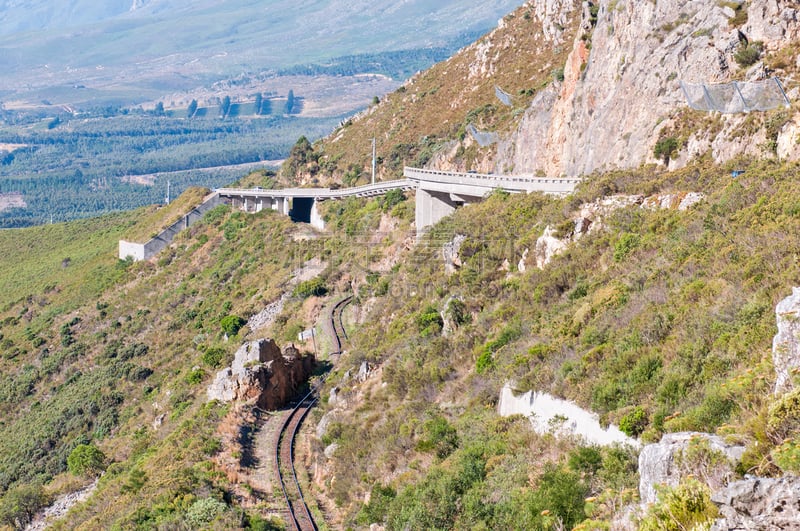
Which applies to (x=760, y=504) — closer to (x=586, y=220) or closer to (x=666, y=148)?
(x=586, y=220)

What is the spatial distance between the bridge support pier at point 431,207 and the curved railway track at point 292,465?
12.2m

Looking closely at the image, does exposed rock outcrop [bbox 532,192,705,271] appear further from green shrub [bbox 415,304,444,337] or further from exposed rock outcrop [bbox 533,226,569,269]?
green shrub [bbox 415,304,444,337]

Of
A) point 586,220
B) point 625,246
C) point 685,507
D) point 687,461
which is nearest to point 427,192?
point 586,220

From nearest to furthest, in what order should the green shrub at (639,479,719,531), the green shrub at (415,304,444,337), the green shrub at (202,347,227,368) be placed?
1. the green shrub at (639,479,719,531)
2. the green shrub at (415,304,444,337)
3. the green shrub at (202,347,227,368)

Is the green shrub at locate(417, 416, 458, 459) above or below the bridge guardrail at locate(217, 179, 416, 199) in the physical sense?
above

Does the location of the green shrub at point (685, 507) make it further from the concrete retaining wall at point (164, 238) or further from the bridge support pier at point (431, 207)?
the concrete retaining wall at point (164, 238)

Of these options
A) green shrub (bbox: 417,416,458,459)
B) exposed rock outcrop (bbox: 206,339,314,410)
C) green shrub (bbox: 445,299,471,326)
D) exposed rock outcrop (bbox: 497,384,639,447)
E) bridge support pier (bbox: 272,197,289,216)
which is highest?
exposed rock outcrop (bbox: 497,384,639,447)

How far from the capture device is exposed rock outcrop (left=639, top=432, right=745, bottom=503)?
33.8 ft

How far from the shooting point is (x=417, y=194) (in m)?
46.5

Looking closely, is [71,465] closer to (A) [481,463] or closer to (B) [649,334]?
(A) [481,463]

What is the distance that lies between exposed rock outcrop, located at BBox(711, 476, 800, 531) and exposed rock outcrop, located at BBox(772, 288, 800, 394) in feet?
8.39

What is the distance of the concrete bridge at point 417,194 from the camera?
3822 cm

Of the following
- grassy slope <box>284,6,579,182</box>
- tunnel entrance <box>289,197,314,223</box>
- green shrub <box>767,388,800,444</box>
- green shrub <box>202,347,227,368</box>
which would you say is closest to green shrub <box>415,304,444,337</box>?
green shrub <box>202,347,227,368</box>

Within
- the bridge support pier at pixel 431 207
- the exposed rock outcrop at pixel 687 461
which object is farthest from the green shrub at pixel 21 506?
the exposed rock outcrop at pixel 687 461
